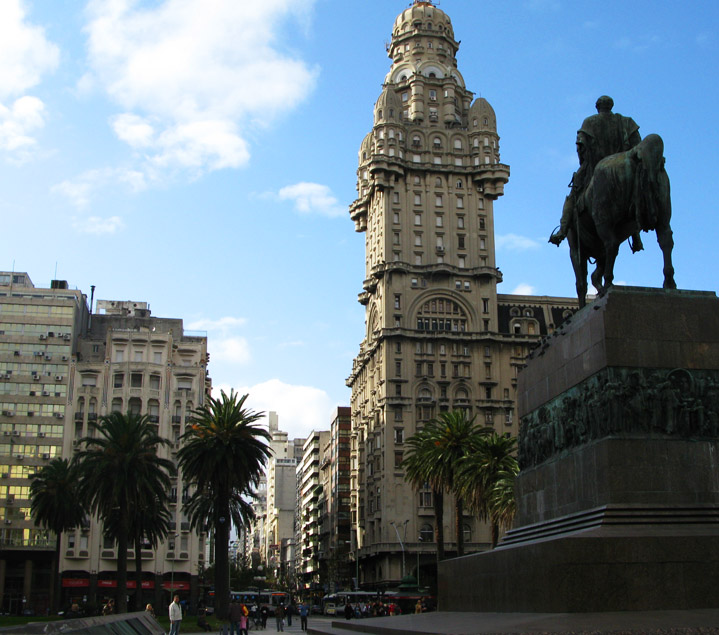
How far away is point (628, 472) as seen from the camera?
18203mm

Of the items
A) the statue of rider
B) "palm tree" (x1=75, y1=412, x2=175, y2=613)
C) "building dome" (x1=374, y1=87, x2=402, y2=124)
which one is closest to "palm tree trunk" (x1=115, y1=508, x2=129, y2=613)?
"palm tree" (x1=75, y1=412, x2=175, y2=613)

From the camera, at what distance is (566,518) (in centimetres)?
1950

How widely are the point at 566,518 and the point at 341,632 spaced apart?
903 cm

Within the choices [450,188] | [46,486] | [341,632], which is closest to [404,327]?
[450,188]

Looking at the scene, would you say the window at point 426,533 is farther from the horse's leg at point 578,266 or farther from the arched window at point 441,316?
the horse's leg at point 578,266

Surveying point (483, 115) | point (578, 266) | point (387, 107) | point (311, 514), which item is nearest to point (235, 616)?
point (578, 266)

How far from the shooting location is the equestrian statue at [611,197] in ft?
68.6

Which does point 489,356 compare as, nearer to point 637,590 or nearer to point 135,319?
point 135,319

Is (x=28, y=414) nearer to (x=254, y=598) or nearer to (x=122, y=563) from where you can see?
(x=254, y=598)

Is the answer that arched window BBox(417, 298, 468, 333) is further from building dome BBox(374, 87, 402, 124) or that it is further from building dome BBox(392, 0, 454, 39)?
building dome BBox(392, 0, 454, 39)

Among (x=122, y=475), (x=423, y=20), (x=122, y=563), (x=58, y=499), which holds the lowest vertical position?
(x=122, y=563)

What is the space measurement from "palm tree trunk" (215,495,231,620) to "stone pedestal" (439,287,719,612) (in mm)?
36004

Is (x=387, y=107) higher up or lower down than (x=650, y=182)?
higher up

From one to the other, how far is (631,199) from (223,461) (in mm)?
39418
